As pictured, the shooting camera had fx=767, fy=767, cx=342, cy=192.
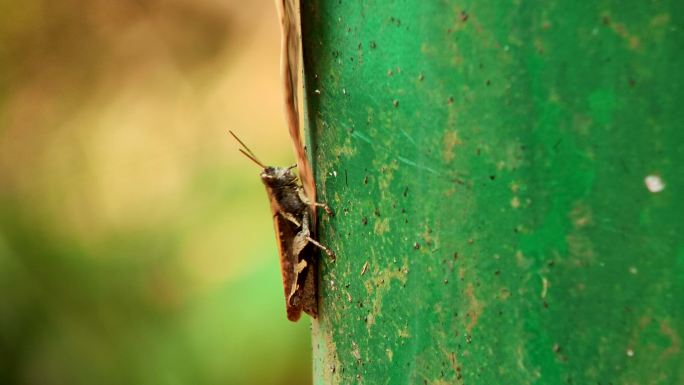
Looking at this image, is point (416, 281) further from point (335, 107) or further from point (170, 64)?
point (170, 64)

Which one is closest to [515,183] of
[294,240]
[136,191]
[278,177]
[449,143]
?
[449,143]

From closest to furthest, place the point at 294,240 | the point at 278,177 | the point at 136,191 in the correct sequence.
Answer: the point at 294,240, the point at 278,177, the point at 136,191

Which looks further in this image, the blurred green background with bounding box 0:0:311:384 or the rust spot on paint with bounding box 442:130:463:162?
the blurred green background with bounding box 0:0:311:384

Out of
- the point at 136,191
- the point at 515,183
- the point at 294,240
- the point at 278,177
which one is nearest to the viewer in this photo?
the point at 515,183

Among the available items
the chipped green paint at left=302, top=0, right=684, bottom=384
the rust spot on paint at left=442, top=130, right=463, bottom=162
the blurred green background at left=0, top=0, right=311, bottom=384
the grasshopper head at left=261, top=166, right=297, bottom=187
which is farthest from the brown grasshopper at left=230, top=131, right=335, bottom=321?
the blurred green background at left=0, top=0, right=311, bottom=384

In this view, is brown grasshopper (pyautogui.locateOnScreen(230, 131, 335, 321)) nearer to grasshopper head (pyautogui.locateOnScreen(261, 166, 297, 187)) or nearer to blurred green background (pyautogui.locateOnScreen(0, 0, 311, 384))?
grasshopper head (pyautogui.locateOnScreen(261, 166, 297, 187))

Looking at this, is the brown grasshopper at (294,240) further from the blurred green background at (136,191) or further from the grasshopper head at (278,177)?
the blurred green background at (136,191)

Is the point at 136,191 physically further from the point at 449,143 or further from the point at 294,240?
the point at 449,143
